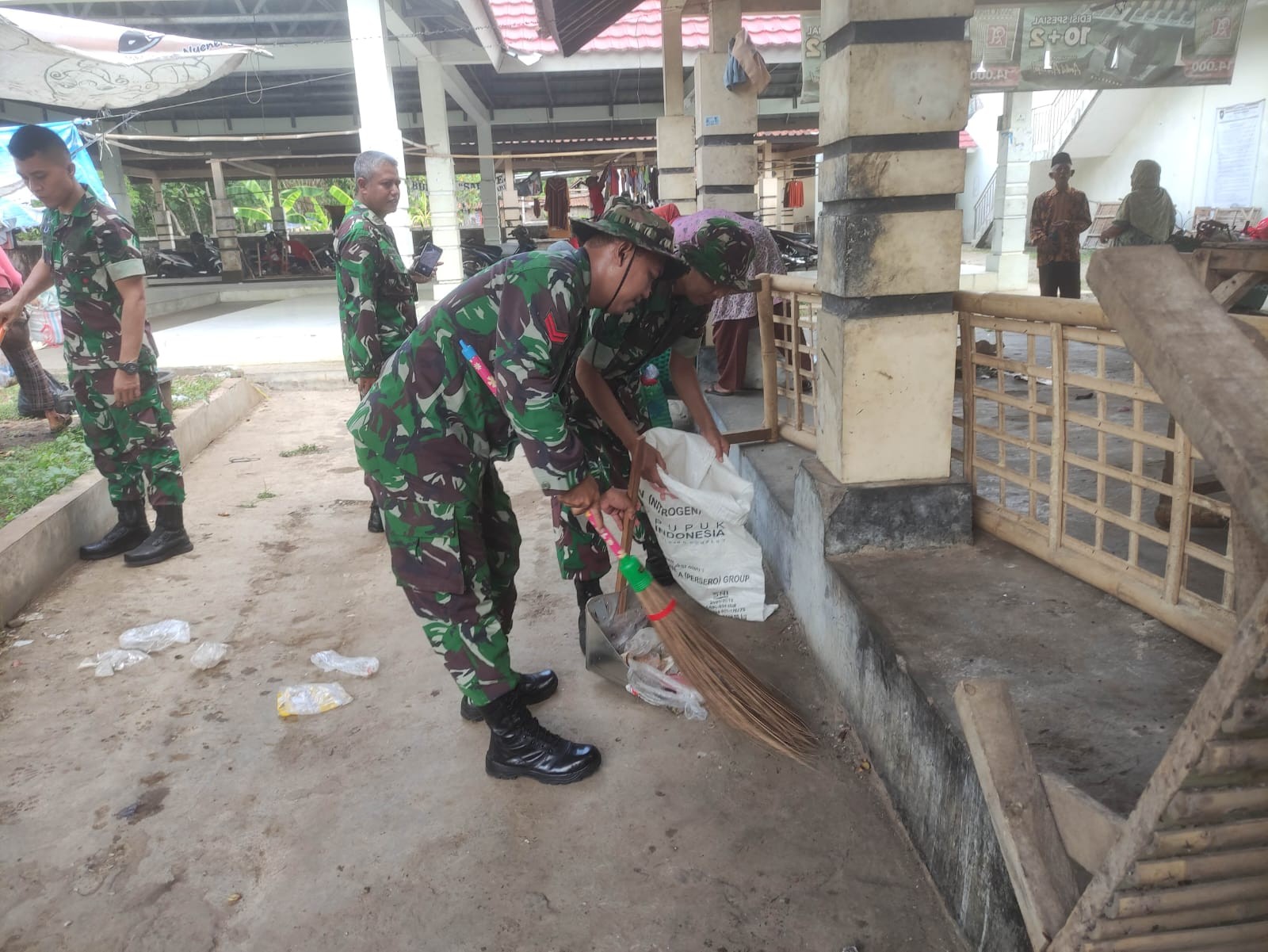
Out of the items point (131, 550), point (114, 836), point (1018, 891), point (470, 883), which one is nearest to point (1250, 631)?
point (1018, 891)

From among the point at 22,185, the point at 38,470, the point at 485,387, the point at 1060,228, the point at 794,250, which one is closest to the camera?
the point at 485,387

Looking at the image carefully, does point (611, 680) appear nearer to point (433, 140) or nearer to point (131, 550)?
point (131, 550)

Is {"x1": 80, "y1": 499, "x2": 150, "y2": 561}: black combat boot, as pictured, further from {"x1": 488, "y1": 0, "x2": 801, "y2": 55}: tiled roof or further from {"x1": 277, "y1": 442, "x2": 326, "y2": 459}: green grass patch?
{"x1": 488, "y1": 0, "x2": 801, "y2": 55}: tiled roof

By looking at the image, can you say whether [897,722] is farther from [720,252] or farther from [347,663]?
[347,663]

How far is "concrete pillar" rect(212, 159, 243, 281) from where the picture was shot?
1995cm

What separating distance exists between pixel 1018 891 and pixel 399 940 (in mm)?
1291

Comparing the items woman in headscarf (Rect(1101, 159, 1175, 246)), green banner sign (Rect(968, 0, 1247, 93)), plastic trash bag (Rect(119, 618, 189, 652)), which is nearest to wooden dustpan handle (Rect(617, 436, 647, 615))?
plastic trash bag (Rect(119, 618, 189, 652))

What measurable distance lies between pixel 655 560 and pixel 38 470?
140 inches

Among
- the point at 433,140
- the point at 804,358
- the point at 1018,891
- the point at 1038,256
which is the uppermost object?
the point at 433,140

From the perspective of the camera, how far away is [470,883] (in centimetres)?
195

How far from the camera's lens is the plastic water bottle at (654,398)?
148 inches

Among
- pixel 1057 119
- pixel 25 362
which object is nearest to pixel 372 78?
→ pixel 25 362

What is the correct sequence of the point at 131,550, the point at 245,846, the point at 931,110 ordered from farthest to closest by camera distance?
the point at 131,550 < the point at 931,110 < the point at 245,846

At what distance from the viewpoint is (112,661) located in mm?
3014
